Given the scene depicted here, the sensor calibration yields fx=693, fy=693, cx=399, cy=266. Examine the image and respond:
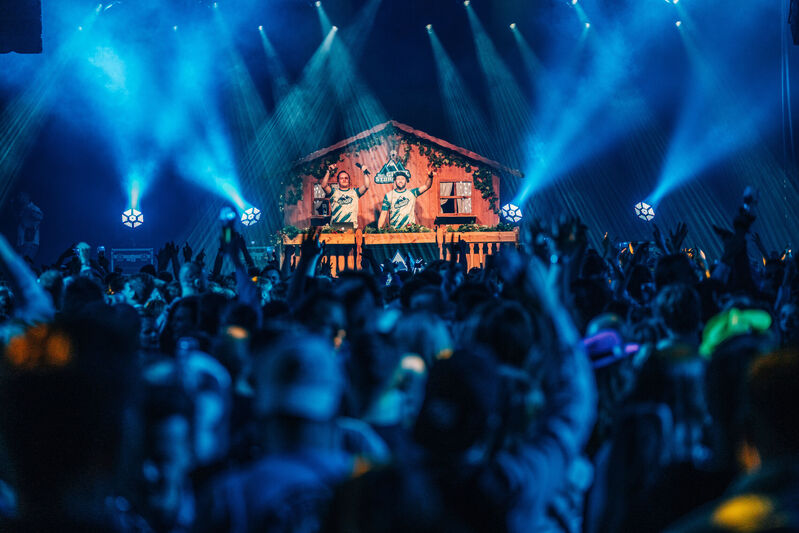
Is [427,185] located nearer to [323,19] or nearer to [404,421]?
[323,19]

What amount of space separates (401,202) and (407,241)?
3139mm

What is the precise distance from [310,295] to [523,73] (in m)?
22.2

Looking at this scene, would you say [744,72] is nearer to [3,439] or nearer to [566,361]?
[566,361]

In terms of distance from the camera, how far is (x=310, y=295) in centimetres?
344

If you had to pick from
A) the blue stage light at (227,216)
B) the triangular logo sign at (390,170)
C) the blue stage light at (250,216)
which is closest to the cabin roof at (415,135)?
the triangular logo sign at (390,170)

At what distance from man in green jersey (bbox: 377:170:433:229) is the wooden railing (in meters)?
2.52

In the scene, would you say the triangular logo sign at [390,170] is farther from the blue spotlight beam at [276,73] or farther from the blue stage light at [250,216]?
the blue stage light at [250,216]

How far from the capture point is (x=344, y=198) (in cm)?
2425

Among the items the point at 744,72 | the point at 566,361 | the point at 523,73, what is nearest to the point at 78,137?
the point at 523,73

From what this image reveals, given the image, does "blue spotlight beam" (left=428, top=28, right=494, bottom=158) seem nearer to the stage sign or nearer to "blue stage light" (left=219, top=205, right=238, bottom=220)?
the stage sign

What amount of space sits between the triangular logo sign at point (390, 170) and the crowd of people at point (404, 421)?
2046cm

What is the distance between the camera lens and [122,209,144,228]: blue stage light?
21.3m

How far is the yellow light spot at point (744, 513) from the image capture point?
0.95 metres

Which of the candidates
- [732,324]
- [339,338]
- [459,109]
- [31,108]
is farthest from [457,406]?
[459,109]
